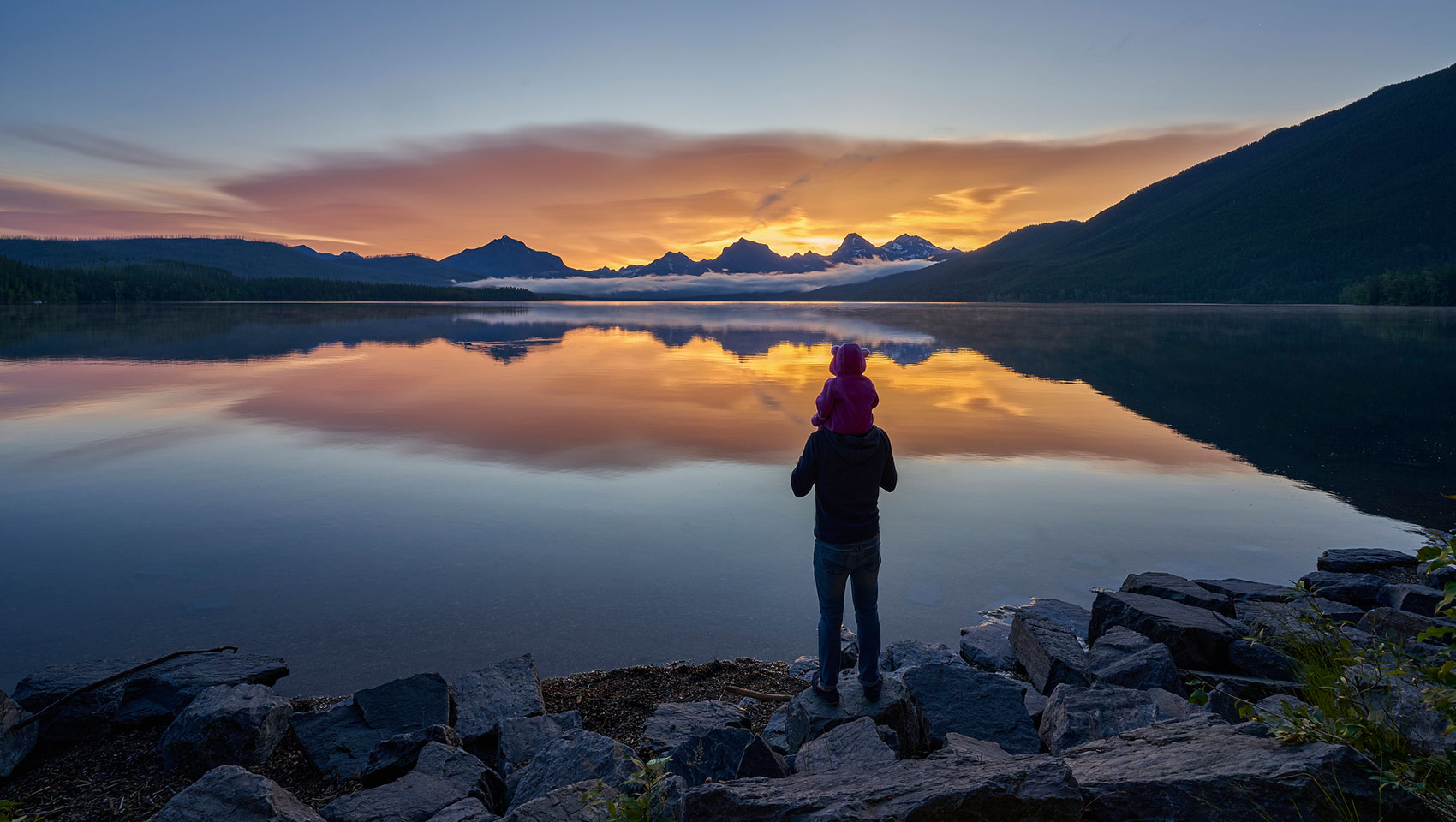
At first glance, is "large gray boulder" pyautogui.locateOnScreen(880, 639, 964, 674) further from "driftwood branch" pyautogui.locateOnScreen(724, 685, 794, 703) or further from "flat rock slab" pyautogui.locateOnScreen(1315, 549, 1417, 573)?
"flat rock slab" pyautogui.locateOnScreen(1315, 549, 1417, 573)

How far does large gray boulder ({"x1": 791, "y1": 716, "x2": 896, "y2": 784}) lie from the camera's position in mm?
5090

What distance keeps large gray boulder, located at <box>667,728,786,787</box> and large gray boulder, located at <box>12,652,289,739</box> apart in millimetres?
4341

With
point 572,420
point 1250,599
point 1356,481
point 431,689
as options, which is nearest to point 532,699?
point 431,689

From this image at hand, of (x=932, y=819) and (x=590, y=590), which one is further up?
(x=932, y=819)

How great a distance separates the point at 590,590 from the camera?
30.5ft

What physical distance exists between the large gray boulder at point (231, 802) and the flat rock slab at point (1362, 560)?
12.3m

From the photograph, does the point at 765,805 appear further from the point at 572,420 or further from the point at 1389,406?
the point at 1389,406

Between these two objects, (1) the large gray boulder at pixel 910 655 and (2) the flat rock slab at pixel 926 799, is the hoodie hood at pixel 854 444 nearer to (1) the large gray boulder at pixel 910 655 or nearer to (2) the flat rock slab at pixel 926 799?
(1) the large gray boulder at pixel 910 655

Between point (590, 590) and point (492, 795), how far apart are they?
12.8 ft

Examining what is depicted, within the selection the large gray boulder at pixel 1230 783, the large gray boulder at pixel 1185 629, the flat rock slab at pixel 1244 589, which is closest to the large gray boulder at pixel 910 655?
the large gray boulder at pixel 1185 629

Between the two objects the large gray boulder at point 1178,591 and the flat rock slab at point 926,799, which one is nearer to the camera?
the flat rock slab at point 926,799

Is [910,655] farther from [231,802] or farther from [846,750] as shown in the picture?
[231,802]

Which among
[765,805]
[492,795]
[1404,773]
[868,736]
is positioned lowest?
[492,795]

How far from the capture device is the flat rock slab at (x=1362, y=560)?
1005 centimetres
